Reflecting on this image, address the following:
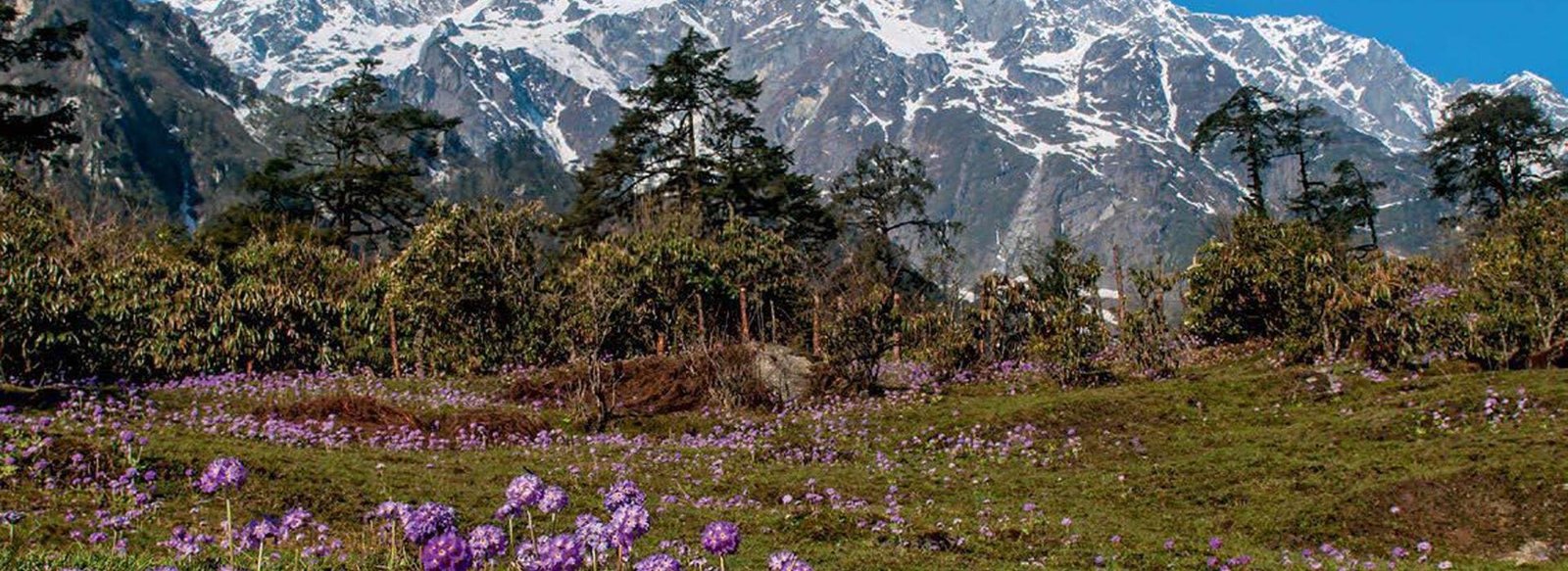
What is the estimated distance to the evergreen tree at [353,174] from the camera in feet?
145

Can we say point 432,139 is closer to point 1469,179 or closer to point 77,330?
point 77,330

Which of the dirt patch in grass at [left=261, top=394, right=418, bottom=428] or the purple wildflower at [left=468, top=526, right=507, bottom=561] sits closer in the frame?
the purple wildflower at [left=468, top=526, right=507, bottom=561]

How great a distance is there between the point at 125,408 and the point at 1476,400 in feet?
70.2

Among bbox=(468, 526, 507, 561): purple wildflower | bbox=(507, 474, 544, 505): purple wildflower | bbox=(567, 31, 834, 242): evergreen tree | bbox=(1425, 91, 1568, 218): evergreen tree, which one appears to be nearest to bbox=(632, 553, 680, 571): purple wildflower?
bbox=(468, 526, 507, 561): purple wildflower

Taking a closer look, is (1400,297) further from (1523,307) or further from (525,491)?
(525,491)

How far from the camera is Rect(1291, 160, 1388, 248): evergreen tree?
51.4 m

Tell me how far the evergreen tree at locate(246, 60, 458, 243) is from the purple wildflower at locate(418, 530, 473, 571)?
40513mm

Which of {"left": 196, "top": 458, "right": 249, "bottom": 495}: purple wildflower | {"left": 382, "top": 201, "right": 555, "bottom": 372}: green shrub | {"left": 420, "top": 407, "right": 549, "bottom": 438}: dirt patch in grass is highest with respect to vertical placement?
{"left": 382, "top": 201, "right": 555, "bottom": 372}: green shrub

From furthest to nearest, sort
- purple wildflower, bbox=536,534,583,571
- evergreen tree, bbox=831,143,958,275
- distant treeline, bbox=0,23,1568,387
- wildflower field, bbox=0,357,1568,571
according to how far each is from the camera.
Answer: evergreen tree, bbox=831,143,958,275 < distant treeline, bbox=0,23,1568,387 < wildflower field, bbox=0,357,1568,571 < purple wildflower, bbox=536,534,583,571

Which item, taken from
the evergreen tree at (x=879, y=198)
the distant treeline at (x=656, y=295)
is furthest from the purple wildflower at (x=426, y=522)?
the evergreen tree at (x=879, y=198)

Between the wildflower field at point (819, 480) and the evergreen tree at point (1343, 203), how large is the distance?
118 feet

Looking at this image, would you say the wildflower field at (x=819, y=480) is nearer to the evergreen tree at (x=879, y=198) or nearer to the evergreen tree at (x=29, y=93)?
the evergreen tree at (x=29, y=93)

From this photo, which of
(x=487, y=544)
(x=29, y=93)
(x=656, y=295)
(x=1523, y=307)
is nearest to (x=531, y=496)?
(x=487, y=544)

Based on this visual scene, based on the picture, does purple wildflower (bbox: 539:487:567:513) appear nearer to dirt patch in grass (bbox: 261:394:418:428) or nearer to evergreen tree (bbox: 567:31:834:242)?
dirt patch in grass (bbox: 261:394:418:428)
